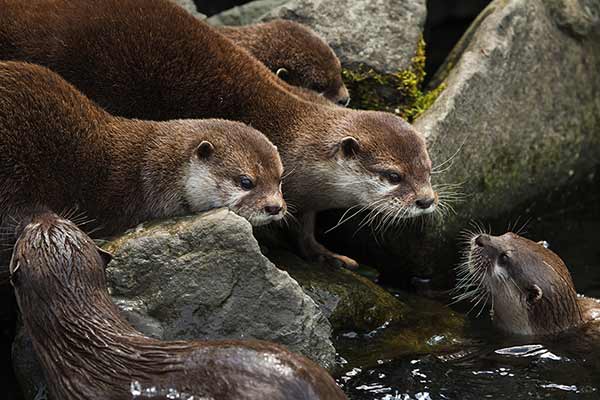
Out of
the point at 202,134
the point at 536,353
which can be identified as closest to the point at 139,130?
the point at 202,134

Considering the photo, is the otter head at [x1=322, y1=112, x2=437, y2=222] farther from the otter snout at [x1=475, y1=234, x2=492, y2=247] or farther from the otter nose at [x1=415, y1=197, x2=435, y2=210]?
the otter snout at [x1=475, y1=234, x2=492, y2=247]

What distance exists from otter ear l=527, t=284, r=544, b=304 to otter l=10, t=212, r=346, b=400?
2408 mm

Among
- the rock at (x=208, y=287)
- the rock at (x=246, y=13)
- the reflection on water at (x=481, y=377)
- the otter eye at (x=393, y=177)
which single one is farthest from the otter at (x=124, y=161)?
the rock at (x=246, y=13)

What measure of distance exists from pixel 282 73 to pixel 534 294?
7.31 feet

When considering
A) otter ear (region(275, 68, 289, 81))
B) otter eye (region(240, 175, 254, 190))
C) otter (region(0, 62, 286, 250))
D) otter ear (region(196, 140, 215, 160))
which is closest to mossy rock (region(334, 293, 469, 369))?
otter (region(0, 62, 286, 250))

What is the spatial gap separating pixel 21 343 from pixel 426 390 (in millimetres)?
2005

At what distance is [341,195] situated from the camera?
673 cm

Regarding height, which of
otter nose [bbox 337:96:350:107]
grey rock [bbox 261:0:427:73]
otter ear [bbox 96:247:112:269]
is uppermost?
grey rock [bbox 261:0:427:73]

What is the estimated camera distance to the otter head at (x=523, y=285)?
21.7 feet

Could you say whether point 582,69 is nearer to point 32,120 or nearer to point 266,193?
point 266,193

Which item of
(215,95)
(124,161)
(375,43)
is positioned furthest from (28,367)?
(375,43)

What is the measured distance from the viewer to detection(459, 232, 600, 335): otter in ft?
21.7

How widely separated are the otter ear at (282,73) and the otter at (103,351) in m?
2.54

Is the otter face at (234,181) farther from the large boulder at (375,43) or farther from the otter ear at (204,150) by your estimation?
the large boulder at (375,43)
